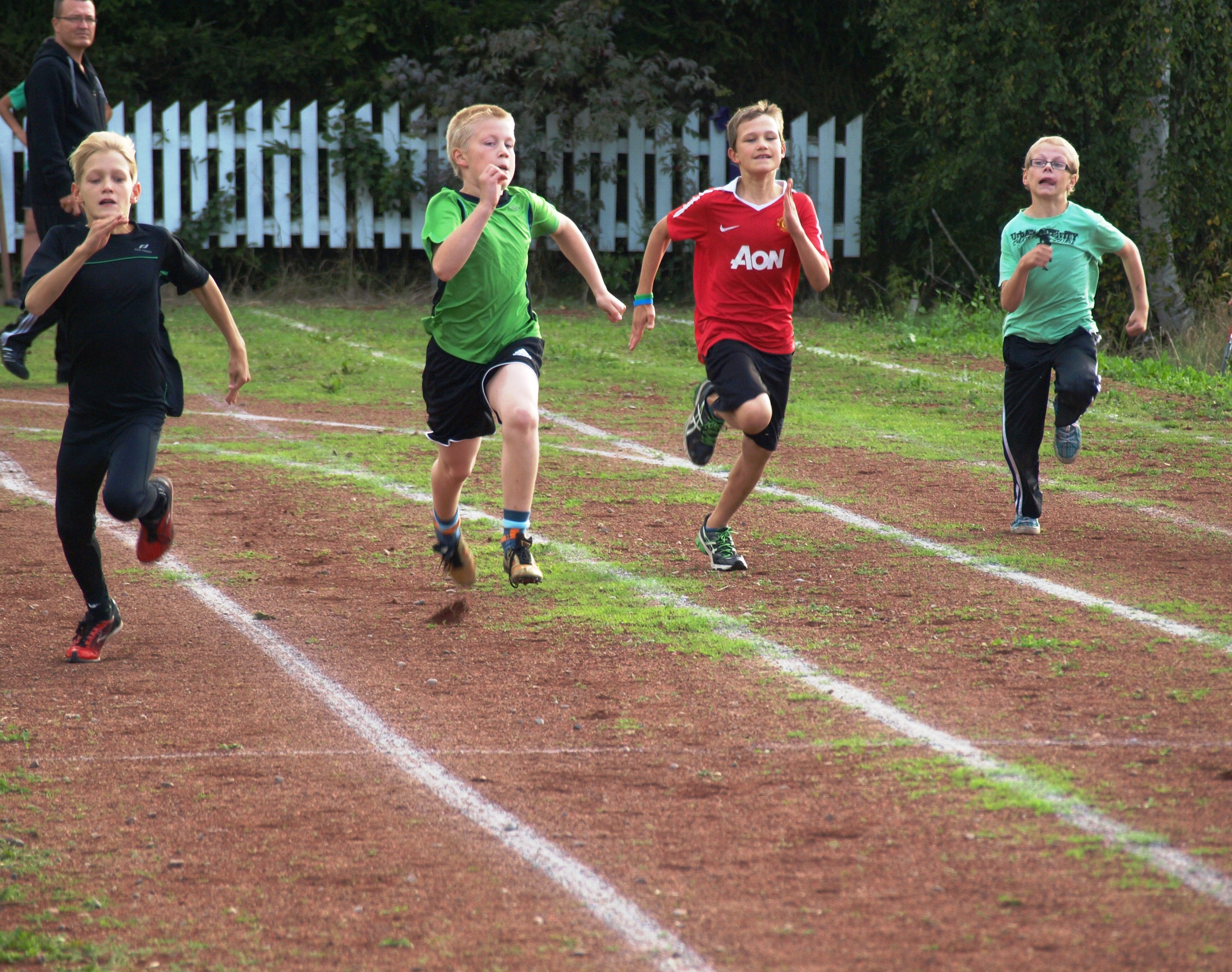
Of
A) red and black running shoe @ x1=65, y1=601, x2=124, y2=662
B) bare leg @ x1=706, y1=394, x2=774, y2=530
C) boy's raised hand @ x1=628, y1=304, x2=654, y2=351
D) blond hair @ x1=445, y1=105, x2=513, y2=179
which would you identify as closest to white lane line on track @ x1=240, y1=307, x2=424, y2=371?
boy's raised hand @ x1=628, y1=304, x2=654, y2=351

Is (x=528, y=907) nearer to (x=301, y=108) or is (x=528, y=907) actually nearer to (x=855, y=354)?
(x=855, y=354)

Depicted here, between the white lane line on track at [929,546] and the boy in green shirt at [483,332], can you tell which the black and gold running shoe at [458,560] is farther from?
the white lane line on track at [929,546]

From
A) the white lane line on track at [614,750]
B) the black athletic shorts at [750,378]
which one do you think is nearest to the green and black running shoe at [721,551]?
the black athletic shorts at [750,378]

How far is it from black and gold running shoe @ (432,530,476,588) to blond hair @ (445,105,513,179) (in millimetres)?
1500

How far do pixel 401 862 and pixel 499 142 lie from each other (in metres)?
3.16

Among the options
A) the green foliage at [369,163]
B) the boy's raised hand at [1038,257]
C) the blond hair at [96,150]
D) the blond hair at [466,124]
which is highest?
the green foliage at [369,163]

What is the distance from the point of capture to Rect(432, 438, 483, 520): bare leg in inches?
237

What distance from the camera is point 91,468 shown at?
5.25m

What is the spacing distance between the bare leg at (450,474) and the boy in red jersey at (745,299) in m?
0.95

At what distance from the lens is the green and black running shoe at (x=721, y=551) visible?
645 cm

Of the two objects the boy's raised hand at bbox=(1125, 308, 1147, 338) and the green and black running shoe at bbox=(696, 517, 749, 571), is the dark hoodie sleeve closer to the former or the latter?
the green and black running shoe at bbox=(696, 517, 749, 571)

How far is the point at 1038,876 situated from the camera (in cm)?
332

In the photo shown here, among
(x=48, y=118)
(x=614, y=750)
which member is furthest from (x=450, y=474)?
(x=48, y=118)

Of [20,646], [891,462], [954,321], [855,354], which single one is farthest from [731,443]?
[954,321]
